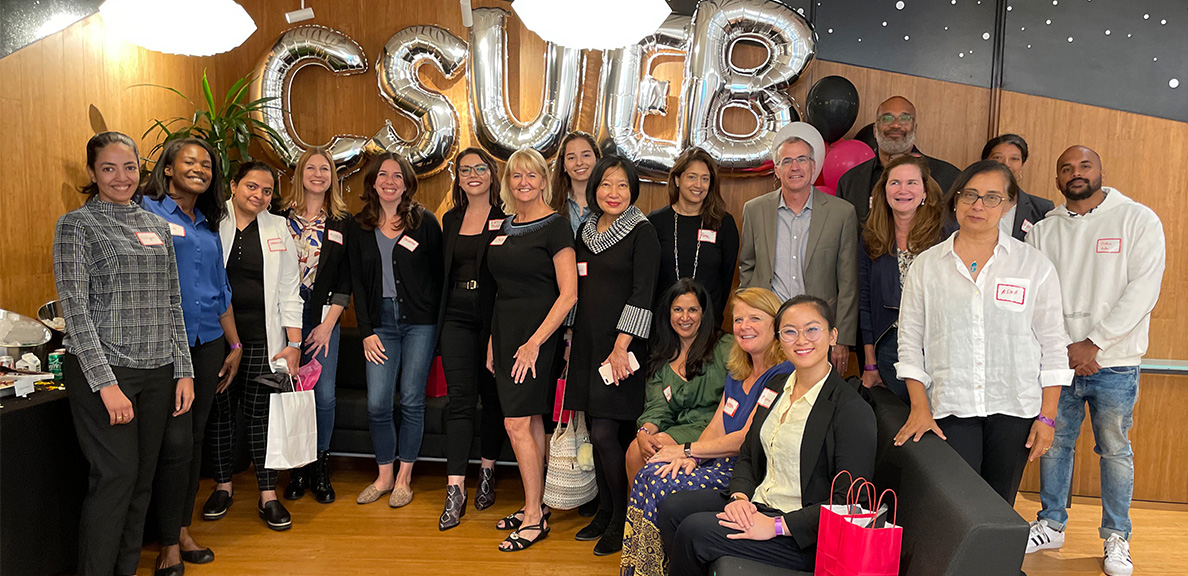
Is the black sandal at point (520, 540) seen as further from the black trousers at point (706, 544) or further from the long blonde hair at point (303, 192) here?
the long blonde hair at point (303, 192)

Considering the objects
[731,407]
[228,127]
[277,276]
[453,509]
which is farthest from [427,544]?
[228,127]

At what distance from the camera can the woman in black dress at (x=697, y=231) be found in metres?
3.43

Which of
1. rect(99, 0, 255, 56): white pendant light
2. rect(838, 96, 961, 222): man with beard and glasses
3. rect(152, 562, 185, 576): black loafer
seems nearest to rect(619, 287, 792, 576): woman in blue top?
rect(838, 96, 961, 222): man with beard and glasses

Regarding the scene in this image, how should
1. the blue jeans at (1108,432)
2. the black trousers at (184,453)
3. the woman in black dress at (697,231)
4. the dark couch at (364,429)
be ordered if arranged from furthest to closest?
the dark couch at (364,429), the woman in black dress at (697,231), the blue jeans at (1108,432), the black trousers at (184,453)

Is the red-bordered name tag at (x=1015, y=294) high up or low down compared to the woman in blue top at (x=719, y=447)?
up

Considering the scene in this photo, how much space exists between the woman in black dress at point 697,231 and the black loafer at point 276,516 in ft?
6.40

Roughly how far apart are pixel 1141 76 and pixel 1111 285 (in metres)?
1.72

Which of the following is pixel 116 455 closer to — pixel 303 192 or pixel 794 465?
pixel 303 192

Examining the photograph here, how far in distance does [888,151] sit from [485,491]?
2542 millimetres

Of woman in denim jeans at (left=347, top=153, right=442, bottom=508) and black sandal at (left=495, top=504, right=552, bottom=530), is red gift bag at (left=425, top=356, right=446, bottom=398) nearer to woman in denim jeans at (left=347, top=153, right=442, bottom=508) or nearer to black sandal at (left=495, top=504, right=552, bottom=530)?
woman in denim jeans at (left=347, top=153, right=442, bottom=508)

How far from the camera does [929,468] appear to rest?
2051mm

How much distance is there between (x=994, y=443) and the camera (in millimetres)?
2412

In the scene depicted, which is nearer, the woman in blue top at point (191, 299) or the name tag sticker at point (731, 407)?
the name tag sticker at point (731, 407)

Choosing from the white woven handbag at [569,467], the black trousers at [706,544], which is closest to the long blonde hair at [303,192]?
the white woven handbag at [569,467]
